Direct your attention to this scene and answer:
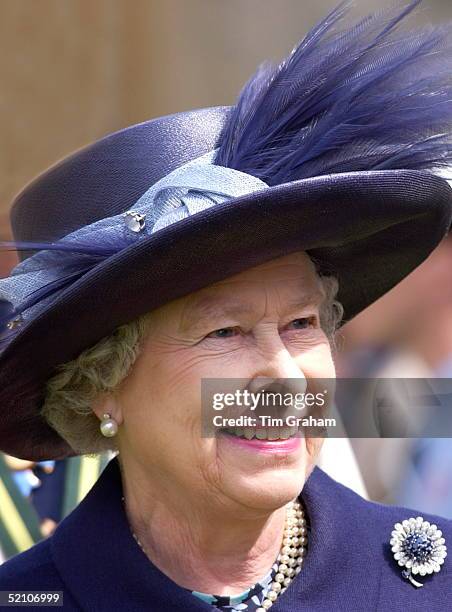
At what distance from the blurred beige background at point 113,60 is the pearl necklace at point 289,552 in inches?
99.0

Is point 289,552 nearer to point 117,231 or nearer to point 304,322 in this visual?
point 304,322

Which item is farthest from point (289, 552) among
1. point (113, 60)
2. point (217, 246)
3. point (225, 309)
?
point (113, 60)

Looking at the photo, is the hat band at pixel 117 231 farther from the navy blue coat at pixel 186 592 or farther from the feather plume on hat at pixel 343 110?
the navy blue coat at pixel 186 592

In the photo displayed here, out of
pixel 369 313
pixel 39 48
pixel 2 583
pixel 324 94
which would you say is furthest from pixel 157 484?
pixel 39 48

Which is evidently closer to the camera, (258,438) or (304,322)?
(258,438)

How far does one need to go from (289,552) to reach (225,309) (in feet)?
1.94

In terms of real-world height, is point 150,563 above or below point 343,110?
below

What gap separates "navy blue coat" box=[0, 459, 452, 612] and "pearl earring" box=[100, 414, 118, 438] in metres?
0.19

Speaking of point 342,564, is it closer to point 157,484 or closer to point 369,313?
point 157,484

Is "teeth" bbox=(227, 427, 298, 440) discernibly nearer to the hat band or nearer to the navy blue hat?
the navy blue hat

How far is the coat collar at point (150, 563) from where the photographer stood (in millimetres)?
2143

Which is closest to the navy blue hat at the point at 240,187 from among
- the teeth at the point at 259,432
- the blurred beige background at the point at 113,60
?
the teeth at the point at 259,432

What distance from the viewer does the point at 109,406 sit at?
2.24m

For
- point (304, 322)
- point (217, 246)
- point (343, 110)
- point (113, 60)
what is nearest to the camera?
point (217, 246)
